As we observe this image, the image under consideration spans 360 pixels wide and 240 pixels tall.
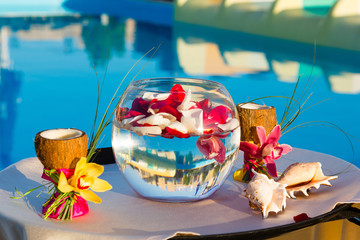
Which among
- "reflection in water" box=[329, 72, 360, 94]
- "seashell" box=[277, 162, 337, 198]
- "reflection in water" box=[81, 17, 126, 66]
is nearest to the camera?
"seashell" box=[277, 162, 337, 198]

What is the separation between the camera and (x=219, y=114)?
30.8 inches

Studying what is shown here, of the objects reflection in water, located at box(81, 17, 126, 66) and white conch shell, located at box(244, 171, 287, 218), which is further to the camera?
reflection in water, located at box(81, 17, 126, 66)

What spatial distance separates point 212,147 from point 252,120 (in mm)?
187

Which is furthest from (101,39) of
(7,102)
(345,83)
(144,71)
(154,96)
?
(154,96)

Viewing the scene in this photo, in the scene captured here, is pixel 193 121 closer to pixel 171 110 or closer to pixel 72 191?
pixel 171 110

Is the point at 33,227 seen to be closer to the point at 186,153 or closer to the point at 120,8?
the point at 186,153

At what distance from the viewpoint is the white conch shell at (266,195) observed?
0.76m

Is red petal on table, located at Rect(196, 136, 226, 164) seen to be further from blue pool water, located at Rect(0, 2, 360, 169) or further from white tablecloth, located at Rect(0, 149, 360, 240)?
blue pool water, located at Rect(0, 2, 360, 169)

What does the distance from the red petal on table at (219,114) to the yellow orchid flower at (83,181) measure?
0.60 ft

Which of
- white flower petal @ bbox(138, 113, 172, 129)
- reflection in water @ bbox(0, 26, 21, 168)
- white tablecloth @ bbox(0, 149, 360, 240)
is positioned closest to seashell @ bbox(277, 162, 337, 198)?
white tablecloth @ bbox(0, 149, 360, 240)

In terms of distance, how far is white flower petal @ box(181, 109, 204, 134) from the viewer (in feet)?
2.45

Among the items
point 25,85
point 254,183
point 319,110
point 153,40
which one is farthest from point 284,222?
point 153,40

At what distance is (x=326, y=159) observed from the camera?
1.01 m

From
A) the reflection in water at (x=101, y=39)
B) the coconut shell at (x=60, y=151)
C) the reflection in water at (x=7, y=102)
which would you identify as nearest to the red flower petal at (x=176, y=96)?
the coconut shell at (x=60, y=151)
